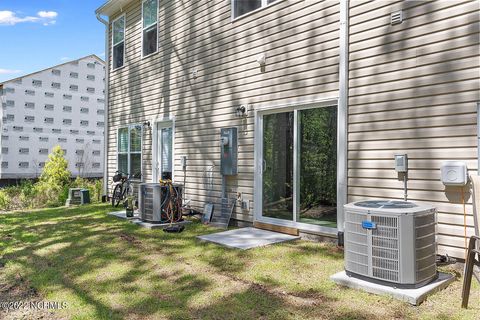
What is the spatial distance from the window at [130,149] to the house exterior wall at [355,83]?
159cm

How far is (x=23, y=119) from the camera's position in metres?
19.8

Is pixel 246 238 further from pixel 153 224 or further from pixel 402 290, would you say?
pixel 402 290

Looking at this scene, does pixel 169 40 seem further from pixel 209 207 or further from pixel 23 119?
pixel 23 119

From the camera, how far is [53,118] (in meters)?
21.0

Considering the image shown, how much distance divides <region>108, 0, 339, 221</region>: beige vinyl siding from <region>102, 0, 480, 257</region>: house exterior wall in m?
0.02

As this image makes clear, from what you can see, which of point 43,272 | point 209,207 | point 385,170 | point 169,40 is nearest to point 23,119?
point 169,40

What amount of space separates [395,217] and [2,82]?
22.0 meters

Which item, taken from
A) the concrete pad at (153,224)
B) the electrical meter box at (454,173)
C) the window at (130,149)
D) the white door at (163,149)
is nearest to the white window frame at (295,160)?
the electrical meter box at (454,173)

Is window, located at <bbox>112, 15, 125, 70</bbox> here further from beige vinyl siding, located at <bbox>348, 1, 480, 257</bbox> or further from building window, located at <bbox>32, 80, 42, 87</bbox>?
building window, located at <bbox>32, 80, 42, 87</bbox>

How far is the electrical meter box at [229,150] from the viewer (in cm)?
600

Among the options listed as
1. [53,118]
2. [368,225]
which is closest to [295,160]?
[368,225]

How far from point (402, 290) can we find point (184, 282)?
1872mm

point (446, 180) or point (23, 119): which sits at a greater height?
point (23, 119)

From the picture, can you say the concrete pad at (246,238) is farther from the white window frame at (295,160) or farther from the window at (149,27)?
the window at (149,27)
